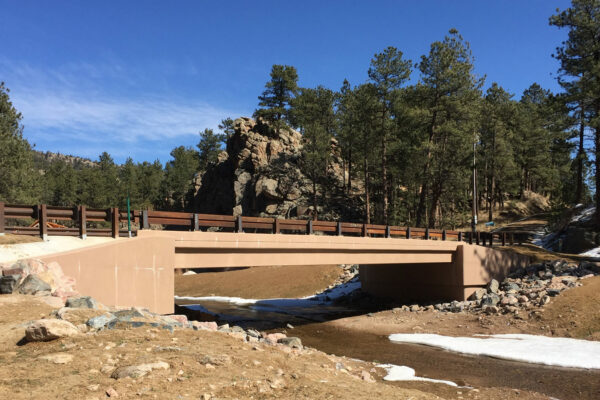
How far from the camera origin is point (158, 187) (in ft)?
322

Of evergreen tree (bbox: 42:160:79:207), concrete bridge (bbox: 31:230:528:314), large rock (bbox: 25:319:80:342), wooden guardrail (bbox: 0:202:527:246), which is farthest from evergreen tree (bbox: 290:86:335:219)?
evergreen tree (bbox: 42:160:79:207)

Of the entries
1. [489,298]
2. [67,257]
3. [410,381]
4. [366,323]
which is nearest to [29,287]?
[67,257]

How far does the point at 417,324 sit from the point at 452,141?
1785cm

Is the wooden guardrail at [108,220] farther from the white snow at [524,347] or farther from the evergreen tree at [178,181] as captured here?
the evergreen tree at [178,181]

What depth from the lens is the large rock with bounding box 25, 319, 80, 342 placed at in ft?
22.5

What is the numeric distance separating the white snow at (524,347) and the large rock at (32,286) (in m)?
14.4

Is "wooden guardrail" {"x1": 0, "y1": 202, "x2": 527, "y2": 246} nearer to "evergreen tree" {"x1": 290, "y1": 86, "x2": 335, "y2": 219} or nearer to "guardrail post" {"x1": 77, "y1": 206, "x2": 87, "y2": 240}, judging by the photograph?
"guardrail post" {"x1": 77, "y1": 206, "x2": 87, "y2": 240}

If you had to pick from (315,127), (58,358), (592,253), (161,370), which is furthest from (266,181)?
(161,370)

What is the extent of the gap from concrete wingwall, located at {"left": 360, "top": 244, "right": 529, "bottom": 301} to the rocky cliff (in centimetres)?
2394

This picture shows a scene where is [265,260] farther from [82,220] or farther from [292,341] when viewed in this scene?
Answer: [82,220]

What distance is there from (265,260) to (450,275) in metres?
14.4

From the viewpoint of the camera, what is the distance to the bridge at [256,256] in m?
11.8

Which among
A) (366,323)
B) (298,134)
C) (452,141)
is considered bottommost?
(366,323)

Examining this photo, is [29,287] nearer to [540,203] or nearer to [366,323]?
[366,323]
